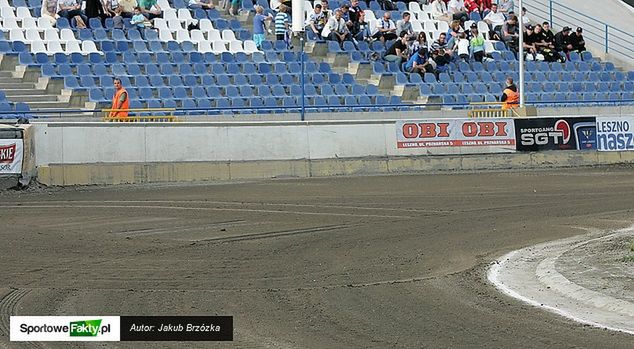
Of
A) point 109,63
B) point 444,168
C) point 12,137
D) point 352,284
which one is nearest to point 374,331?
point 352,284

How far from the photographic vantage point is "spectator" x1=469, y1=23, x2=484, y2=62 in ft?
121

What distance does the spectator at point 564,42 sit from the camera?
3925 centimetres

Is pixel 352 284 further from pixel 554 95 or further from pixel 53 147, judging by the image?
pixel 554 95

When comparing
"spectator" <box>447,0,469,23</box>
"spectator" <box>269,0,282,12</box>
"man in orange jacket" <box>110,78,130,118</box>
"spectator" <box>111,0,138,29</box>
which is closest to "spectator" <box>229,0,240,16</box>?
"spectator" <box>269,0,282,12</box>

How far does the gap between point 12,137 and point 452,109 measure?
14167 mm

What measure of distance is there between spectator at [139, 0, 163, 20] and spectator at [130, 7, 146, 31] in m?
0.40

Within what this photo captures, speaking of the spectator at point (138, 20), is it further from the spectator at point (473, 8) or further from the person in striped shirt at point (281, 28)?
the spectator at point (473, 8)

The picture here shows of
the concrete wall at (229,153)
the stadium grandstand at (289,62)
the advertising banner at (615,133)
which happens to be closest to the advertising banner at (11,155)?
the concrete wall at (229,153)

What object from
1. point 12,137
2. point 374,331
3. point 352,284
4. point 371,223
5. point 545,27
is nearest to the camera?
point 374,331

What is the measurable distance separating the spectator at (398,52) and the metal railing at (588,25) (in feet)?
28.1

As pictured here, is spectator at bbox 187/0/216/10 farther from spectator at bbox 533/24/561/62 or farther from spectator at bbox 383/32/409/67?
spectator at bbox 533/24/561/62

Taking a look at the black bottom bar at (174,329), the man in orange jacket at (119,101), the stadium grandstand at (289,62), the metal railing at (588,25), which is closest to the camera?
the black bottom bar at (174,329)

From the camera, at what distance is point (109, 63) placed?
30531 mm

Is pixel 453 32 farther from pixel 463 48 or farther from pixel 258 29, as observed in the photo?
pixel 258 29
